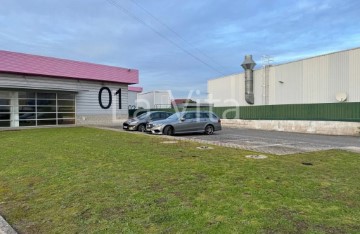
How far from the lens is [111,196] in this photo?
509 centimetres

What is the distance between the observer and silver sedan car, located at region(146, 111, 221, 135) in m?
17.9

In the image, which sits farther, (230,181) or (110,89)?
(110,89)

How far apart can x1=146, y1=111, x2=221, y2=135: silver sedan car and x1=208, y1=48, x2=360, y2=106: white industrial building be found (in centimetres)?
986

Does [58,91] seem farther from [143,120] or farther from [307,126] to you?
[307,126]

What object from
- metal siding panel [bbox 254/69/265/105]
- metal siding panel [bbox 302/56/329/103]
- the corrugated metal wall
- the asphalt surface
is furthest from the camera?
metal siding panel [bbox 254/69/265/105]

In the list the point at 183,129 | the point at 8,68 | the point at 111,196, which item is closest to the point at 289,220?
the point at 111,196

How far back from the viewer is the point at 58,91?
26.1 metres

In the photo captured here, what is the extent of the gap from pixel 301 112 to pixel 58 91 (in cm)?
1955

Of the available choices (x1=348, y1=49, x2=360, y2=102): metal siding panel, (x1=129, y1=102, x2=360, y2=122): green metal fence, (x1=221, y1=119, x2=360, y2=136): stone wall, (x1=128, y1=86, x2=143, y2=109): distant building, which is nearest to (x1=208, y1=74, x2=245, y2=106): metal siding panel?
(x1=129, y1=102, x2=360, y2=122): green metal fence

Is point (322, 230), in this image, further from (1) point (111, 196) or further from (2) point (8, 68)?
(2) point (8, 68)

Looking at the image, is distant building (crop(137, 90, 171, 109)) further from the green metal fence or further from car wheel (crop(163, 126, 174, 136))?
car wheel (crop(163, 126, 174, 136))

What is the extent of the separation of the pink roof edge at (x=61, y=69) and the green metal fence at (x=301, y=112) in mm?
10842

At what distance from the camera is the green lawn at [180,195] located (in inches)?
153

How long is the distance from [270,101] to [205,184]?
81.6 ft
